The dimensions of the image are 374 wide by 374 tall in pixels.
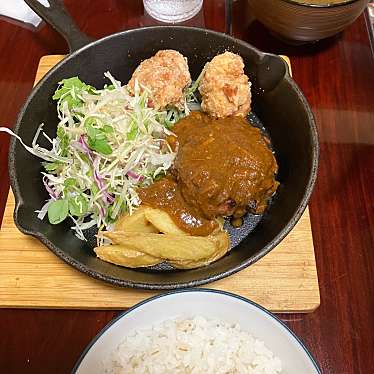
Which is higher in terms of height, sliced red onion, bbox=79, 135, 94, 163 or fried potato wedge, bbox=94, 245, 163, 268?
sliced red onion, bbox=79, 135, 94, 163

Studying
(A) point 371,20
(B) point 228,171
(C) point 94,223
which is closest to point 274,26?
(A) point 371,20

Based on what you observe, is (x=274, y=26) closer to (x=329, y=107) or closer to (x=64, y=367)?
(x=329, y=107)

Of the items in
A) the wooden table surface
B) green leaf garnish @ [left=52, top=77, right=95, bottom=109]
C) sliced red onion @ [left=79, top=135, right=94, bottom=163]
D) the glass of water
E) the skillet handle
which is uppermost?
the skillet handle

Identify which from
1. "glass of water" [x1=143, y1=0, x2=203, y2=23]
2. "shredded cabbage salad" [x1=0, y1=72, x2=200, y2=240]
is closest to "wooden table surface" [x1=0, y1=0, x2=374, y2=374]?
"glass of water" [x1=143, y1=0, x2=203, y2=23]

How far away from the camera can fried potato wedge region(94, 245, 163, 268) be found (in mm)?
1428

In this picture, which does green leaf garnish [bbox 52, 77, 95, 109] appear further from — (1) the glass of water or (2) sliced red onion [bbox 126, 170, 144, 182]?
(1) the glass of water

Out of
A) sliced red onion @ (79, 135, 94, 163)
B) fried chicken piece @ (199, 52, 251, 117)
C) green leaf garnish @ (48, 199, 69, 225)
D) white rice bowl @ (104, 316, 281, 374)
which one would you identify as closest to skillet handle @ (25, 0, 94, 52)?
sliced red onion @ (79, 135, 94, 163)

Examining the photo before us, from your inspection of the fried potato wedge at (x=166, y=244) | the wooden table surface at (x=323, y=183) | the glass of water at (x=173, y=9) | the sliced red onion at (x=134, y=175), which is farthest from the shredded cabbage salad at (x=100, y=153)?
the glass of water at (x=173, y=9)

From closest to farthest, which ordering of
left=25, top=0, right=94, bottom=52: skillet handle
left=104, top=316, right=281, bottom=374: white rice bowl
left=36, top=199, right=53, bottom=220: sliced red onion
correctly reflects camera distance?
1. left=104, top=316, right=281, bottom=374: white rice bowl
2. left=36, top=199, right=53, bottom=220: sliced red onion
3. left=25, top=0, right=94, bottom=52: skillet handle

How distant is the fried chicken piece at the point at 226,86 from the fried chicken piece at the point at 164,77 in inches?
3.8

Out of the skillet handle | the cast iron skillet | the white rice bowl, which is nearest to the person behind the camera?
the white rice bowl

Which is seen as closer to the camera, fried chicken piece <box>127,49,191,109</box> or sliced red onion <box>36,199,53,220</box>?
sliced red onion <box>36,199,53,220</box>

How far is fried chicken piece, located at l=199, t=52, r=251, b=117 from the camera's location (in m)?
1.65

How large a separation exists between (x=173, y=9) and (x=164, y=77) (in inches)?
27.5
